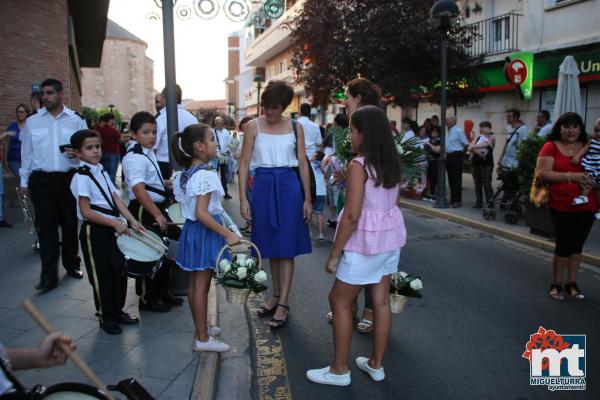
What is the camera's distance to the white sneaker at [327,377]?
3.69 m

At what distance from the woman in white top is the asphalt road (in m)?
0.79

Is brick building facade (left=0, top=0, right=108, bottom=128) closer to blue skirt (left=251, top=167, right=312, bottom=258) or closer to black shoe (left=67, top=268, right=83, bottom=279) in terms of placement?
black shoe (left=67, top=268, right=83, bottom=279)

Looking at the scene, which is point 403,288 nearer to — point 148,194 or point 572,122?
point 148,194

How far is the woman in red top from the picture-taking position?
5.43m

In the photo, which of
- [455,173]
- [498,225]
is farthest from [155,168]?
[455,173]

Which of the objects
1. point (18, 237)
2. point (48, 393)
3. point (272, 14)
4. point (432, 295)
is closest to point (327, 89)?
point (272, 14)

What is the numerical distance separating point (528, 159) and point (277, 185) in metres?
5.58

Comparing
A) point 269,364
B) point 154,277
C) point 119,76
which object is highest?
point 119,76

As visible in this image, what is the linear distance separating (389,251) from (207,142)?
1531mm

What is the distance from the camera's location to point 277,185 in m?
4.67

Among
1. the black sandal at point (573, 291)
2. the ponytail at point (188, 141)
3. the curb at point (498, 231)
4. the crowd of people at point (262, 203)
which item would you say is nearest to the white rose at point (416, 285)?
the crowd of people at point (262, 203)

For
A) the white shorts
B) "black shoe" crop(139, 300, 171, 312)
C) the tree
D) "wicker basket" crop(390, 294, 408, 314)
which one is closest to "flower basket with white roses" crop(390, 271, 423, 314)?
"wicker basket" crop(390, 294, 408, 314)

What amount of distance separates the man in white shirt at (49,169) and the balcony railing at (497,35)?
14168mm

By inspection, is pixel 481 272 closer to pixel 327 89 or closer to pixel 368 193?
pixel 368 193
